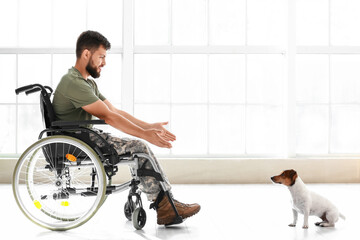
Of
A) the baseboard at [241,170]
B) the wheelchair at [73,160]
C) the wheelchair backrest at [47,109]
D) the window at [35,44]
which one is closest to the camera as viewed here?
the wheelchair at [73,160]

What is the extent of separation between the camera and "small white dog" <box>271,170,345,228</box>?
2.48 m

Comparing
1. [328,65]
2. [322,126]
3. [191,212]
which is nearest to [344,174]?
[322,126]

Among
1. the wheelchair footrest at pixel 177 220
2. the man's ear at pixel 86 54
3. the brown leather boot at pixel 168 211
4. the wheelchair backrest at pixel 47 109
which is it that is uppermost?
the man's ear at pixel 86 54

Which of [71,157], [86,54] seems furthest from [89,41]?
[71,157]

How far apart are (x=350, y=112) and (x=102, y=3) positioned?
284cm

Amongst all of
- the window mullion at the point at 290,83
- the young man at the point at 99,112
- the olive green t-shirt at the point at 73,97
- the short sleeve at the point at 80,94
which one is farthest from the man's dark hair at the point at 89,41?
the window mullion at the point at 290,83

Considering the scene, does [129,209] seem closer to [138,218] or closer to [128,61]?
[138,218]

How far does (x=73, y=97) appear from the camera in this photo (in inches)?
94.0

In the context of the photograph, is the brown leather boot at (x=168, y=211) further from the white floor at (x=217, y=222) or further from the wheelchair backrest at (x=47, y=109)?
the wheelchair backrest at (x=47, y=109)

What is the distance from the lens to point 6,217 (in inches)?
114

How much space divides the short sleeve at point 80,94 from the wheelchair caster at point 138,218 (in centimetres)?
63

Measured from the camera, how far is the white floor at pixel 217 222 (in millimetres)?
2393

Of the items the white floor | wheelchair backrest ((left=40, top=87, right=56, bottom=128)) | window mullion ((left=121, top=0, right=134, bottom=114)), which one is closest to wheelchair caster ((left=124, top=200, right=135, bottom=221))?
the white floor

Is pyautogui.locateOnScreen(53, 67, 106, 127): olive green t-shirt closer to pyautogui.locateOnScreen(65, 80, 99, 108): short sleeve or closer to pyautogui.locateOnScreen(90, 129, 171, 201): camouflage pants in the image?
pyautogui.locateOnScreen(65, 80, 99, 108): short sleeve
